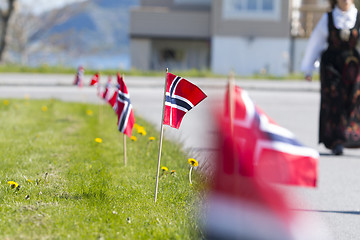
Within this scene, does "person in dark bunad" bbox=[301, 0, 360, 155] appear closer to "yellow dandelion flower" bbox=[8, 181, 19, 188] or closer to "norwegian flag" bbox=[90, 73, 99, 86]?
"norwegian flag" bbox=[90, 73, 99, 86]

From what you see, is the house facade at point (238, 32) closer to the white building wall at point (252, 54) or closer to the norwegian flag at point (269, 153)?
the white building wall at point (252, 54)

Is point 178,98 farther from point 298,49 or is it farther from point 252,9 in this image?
point 298,49

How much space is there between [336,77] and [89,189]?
3693mm

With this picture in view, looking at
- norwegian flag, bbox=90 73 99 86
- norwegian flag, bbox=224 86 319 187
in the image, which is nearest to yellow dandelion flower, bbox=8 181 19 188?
norwegian flag, bbox=224 86 319 187

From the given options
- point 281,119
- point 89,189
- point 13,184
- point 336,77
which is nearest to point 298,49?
point 281,119

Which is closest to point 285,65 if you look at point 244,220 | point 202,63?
point 202,63

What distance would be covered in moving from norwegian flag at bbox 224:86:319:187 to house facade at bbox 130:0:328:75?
93.3ft

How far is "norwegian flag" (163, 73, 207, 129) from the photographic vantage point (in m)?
4.85

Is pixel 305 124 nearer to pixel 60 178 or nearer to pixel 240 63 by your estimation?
pixel 60 178

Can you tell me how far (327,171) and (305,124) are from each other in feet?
16.8

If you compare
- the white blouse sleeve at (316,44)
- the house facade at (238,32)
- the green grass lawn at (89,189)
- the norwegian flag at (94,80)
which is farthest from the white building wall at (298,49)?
the white blouse sleeve at (316,44)

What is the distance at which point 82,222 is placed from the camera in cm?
455

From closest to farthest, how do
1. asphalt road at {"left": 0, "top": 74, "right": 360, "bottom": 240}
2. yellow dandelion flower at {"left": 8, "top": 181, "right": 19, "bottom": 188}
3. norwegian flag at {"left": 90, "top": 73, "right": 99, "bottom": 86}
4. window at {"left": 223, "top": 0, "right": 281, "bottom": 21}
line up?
yellow dandelion flower at {"left": 8, "top": 181, "right": 19, "bottom": 188}, asphalt road at {"left": 0, "top": 74, "right": 360, "bottom": 240}, norwegian flag at {"left": 90, "top": 73, "right": 99, "bottom": 86}, window at {"left": 223, "top": 0, "right": 281, "bottom": 21}

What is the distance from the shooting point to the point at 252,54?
107 ft
